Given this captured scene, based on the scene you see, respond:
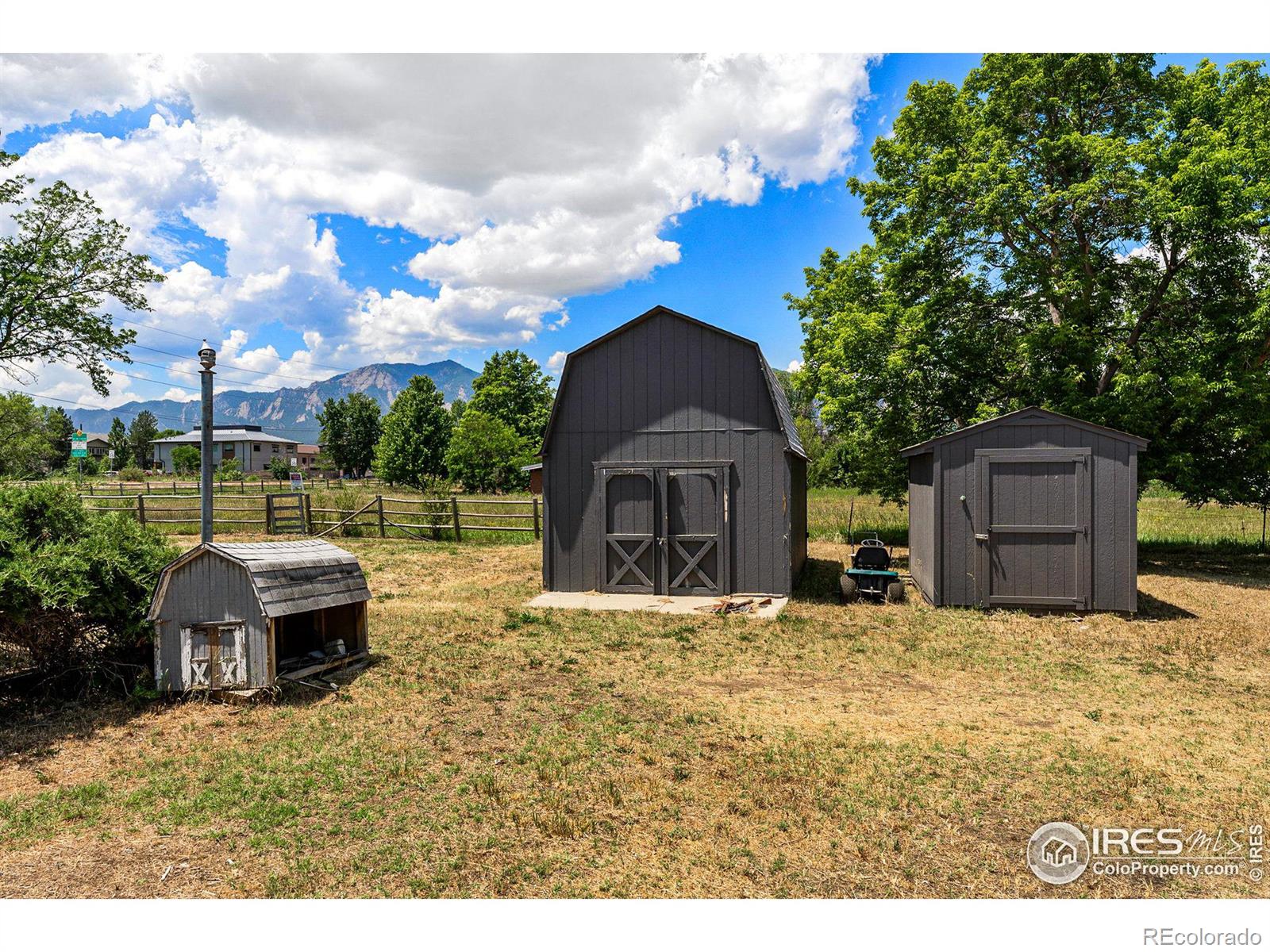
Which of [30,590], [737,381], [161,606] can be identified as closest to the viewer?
[30,590]

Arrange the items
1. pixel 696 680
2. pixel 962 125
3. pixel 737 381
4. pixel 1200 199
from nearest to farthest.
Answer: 1. pixel 696 680
2. pixel 737 381
3. pixel 1200 199
4. pixel 962 125

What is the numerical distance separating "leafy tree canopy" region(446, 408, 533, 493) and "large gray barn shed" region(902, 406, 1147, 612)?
2749 centimetres

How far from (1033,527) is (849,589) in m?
2.99

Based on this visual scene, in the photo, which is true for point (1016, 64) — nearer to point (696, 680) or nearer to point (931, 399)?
point (931, 399)

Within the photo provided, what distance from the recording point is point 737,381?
11461 mm

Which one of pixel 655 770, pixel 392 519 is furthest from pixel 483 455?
pixel 655 770

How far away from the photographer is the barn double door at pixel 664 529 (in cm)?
1155

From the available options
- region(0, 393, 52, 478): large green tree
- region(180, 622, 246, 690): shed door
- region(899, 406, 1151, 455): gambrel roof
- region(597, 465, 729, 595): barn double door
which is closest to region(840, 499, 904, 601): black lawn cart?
region(597, 465, 729, 595): barn double door

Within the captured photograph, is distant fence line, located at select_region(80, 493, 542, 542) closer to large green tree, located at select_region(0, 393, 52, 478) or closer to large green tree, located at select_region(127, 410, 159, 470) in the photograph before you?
large green tree, located at select_region(0, 393, 52, 478)

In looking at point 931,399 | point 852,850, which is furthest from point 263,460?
point 852,850

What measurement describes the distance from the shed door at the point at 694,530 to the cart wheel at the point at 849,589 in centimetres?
211

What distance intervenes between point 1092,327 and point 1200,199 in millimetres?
3153

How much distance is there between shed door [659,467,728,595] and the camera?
1152 centimetres

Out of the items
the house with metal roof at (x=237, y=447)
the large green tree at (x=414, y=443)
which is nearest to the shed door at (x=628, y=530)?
the large green tree at (x=414, y=443)
